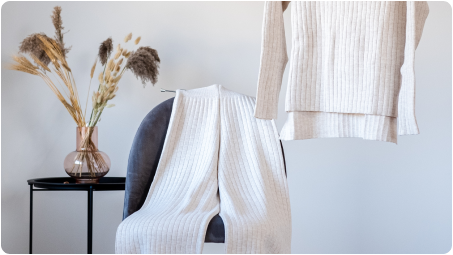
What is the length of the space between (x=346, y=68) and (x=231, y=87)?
85cm

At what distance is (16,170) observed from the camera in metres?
1.86

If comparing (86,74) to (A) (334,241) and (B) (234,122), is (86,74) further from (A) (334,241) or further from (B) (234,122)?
(A) (334,241)

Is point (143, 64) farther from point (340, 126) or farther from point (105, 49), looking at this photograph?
point (340, 126)

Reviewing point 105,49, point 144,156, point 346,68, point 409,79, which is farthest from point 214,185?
point 105,49

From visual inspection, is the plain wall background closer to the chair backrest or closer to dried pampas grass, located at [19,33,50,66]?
dried pampas grass, located at [19,33,50,66]

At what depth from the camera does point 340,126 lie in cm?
116

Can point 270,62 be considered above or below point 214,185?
above

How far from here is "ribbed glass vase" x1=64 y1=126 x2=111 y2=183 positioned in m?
1.58

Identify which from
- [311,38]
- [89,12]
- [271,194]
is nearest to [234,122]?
[271,194]

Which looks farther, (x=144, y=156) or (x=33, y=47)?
(x=33, y=47)

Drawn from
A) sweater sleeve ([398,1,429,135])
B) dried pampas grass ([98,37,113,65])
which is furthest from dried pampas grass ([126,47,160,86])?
sweater sleeve ([398,1,429,135])

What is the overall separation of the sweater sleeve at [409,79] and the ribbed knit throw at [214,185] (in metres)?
0.40

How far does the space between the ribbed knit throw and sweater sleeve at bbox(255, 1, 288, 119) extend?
0.67 feet

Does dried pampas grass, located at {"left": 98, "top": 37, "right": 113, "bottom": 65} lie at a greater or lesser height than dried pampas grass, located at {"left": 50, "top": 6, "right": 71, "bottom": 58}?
lesser
